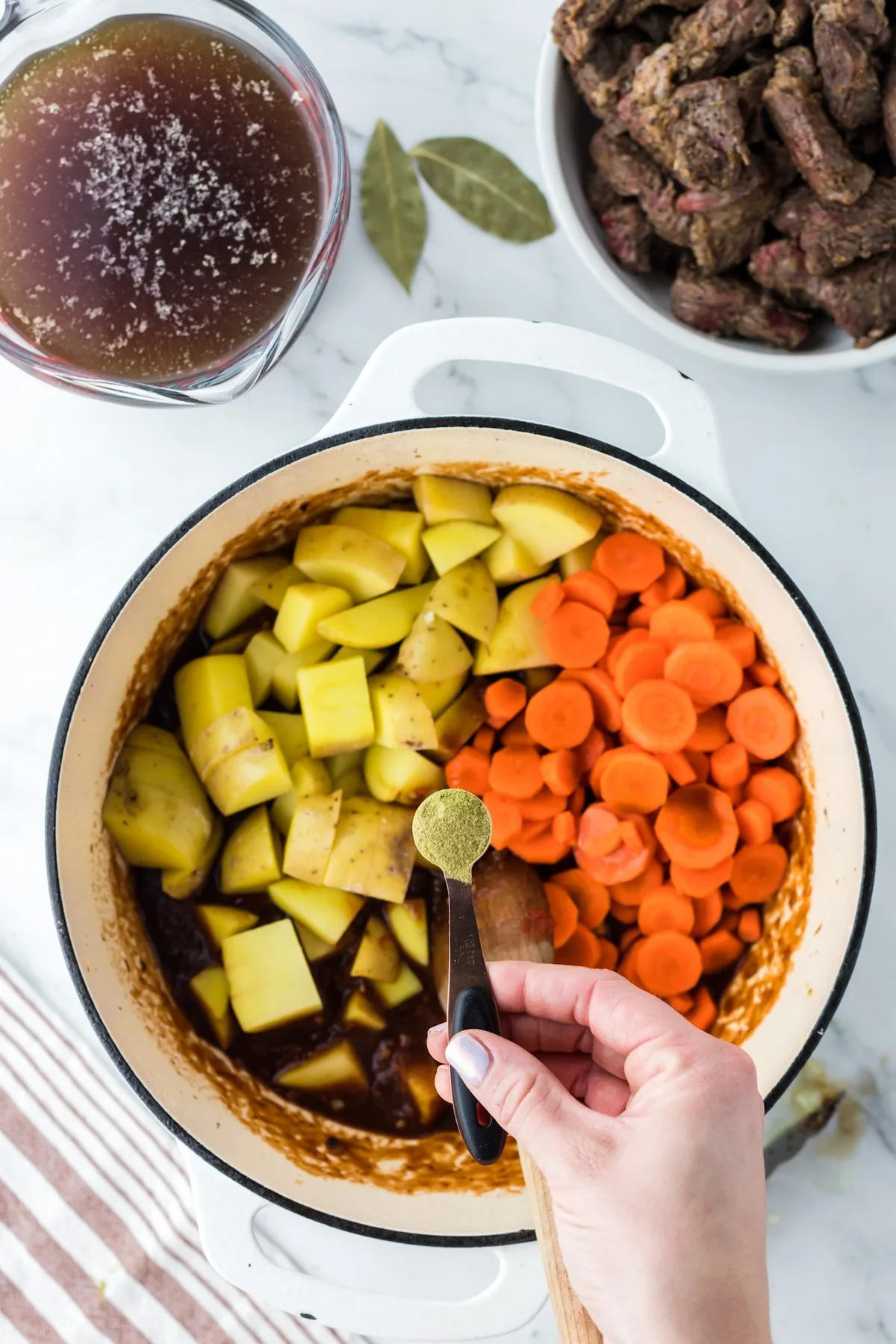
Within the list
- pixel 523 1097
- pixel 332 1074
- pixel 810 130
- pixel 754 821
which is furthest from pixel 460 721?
pixel 810 130

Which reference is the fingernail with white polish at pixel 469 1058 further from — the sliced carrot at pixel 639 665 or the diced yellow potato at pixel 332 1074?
the sliced carrot at pixel 639 665

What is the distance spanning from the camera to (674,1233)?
1090 mm

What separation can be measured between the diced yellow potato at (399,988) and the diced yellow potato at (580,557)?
68 cm

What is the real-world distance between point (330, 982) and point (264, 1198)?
33 centimetres

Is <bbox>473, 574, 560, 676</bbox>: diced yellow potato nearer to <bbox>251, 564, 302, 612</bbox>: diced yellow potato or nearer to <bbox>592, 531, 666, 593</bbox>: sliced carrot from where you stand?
<bbox>592, 531, 666, 593</bbox>: sliced carrot

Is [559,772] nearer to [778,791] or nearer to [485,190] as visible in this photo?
[778,791]

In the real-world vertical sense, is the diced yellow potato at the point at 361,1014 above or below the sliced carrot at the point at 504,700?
below

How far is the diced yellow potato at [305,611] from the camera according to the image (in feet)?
5.36

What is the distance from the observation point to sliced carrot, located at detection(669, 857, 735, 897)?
5.56 ft

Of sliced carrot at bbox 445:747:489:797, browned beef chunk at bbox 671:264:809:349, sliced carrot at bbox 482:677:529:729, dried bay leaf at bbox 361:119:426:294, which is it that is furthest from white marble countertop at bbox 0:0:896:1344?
sliced carrot at bbox 445:747:489:797

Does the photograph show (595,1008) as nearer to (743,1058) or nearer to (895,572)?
(743,1058)

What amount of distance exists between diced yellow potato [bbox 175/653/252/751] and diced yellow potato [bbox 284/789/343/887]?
0.58 feet

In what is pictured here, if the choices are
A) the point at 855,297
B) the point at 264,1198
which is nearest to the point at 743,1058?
the point at 264,1198

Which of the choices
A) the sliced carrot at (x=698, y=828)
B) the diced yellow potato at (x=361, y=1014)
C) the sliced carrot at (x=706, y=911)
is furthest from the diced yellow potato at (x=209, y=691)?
the sliced carrot at (x=706, y=911)
